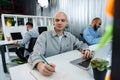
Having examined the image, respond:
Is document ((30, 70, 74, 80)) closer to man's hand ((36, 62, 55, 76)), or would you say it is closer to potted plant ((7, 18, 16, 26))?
man's hand ((36, 62, 55, 76))

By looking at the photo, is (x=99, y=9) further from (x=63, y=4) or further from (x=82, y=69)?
(x=82, y=69)

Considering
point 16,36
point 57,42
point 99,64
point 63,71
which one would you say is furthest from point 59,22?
point 16,36

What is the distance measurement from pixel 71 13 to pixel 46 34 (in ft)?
10.2

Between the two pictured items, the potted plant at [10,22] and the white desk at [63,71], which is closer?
the white desk at [63,71]

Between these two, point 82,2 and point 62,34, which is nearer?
point 62,34

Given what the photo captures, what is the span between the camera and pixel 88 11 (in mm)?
3994

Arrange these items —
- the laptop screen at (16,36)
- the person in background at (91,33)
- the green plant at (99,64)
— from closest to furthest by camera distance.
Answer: the green plant at (99,64), the person in background at (91,33), the laptop screen at (16,36)

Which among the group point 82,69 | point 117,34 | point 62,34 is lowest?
point 82,69

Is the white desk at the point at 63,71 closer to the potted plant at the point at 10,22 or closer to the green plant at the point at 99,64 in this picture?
the green plant at the point at 99,64

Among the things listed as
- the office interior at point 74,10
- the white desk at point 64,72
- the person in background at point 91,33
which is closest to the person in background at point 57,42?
the white desk at point 64,72

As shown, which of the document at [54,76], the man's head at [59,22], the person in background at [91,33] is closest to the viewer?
the document at [54,76]

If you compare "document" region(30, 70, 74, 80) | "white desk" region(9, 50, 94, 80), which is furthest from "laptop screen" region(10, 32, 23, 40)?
"document" region(30, 70, 74, 80)

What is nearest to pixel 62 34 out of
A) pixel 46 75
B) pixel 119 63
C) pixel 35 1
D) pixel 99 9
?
pixel 46 75

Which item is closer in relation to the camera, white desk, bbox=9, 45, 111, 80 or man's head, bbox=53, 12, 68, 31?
white desk, bbox=9, 45, 111, 80
